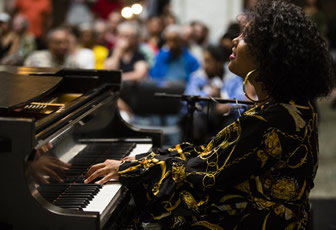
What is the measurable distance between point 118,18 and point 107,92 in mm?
5507

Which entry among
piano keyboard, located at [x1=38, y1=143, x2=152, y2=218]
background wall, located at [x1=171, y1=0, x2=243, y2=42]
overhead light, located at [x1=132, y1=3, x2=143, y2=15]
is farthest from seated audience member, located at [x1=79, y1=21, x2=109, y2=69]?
piano keyboard, located at [x1=38, y1=143, x2=152, y2=218]

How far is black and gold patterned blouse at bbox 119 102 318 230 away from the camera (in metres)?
1.78

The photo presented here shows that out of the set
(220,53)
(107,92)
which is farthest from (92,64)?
(107,92)

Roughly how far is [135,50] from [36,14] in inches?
135

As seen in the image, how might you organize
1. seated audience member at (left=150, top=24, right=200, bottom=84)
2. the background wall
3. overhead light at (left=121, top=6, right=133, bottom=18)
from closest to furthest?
overhead light at (left=121, top=6, right=133, bottom=18) → seated audience member at (left=150, top=24, right=200, bottom=84) → the background wall

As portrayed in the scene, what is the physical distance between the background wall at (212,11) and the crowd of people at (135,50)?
1.43 ft

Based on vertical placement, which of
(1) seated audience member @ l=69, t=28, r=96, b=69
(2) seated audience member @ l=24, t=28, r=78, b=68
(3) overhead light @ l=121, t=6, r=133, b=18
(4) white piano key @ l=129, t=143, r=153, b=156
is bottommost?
(1) seated audience member @ l=69, t=28, r=96, b=69

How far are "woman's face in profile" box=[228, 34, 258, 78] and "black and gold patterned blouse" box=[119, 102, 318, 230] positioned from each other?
0.16 metres

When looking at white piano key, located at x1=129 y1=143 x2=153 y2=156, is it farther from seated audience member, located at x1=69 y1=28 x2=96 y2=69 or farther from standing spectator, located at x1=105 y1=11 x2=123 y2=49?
standing spectator, located at x1=105 y1=11 x2=123 y2=49

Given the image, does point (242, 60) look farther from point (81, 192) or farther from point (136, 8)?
point (136, 8)

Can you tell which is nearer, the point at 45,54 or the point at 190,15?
the point at 45,54

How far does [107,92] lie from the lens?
261cm

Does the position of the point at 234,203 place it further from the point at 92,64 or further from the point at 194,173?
the point at 92,64

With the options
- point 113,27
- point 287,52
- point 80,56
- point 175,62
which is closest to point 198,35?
point 113,27
